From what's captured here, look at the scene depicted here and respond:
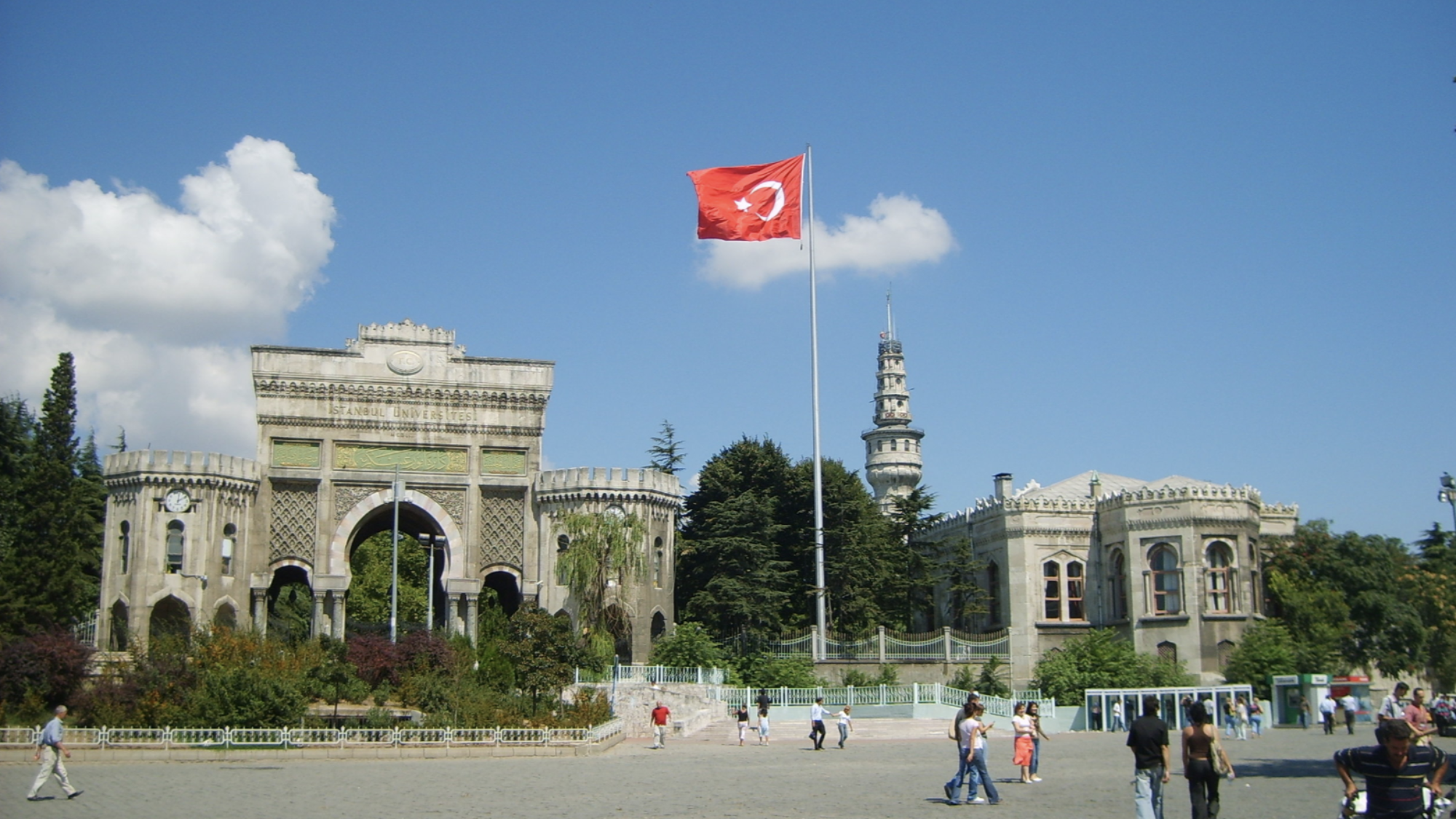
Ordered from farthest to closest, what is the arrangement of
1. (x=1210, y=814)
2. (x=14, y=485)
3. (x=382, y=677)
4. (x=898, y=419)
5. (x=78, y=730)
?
1. (x=898, y=419)
2. (x=14, y=485)
3. (x=382, y=677)
4. (x=78, y=730)
5. (x=1210, y=814)

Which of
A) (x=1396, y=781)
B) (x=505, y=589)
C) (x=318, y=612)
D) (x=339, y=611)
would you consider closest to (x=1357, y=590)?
(x=505, y=589)

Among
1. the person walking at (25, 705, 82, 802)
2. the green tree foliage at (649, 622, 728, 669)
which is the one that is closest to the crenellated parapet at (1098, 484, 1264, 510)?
the green tree foliage at (649, 622, 728, 669)

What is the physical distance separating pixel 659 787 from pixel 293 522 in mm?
28978

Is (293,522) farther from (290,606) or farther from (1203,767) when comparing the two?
(1203,767)

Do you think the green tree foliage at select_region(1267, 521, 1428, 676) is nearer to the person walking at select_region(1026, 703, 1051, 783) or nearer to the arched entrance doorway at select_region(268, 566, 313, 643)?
the person walking at select_region(1026, 703, 1051, 783)

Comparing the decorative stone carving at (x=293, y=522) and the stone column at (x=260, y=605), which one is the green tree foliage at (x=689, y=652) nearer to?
the decorative stone carving at (x=293, y=522)

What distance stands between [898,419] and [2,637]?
7169 cm

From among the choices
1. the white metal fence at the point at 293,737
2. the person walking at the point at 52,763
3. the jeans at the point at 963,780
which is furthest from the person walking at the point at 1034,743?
the person walking at the point at 52,763

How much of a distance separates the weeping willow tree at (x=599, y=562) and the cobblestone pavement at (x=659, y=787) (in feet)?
45.5

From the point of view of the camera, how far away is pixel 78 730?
25.2 metres

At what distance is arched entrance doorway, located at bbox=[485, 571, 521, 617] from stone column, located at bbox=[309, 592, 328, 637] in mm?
5452

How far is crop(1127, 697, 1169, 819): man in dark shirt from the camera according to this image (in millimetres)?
13898

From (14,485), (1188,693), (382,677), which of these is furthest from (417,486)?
(1188,693)

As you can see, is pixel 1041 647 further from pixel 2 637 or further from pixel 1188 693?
pixel 2 637
